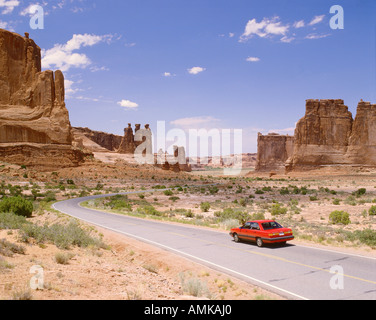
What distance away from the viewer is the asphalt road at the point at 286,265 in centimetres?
725

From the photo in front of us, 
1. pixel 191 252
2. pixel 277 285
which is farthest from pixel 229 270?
pixel 191 252

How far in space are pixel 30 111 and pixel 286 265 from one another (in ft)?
218

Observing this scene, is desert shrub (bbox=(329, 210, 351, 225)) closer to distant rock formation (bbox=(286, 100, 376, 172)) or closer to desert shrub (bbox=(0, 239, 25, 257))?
desert shrub (bbox=(0, 239, 25, 257))

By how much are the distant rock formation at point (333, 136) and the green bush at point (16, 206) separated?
251ft

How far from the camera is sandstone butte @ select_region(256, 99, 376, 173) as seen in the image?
81.9 m

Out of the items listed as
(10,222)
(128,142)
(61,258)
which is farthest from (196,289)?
(128,142)

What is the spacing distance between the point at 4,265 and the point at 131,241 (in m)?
6.59

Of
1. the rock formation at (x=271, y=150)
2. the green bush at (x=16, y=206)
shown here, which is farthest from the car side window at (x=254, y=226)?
the rock formation at (x=271, y=150)

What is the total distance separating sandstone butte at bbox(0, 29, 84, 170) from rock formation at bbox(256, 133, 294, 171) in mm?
82038

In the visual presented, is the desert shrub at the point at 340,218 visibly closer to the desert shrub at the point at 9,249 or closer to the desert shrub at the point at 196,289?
the desert shrub at the point at 196,289

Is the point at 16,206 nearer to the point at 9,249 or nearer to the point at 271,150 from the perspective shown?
the point at 9,249
